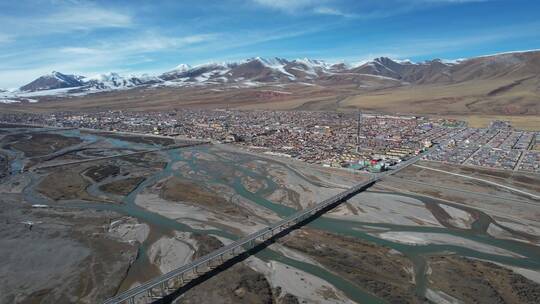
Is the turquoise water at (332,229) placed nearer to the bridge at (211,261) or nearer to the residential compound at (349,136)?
the bridge at (211,261)

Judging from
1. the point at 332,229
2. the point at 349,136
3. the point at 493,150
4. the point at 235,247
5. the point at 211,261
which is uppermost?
the point at 349,136

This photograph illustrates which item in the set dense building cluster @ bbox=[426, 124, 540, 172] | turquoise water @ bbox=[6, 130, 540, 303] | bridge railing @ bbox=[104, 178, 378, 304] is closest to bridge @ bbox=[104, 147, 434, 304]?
bridge railing @ bbox=[104, 178, 378, 304]

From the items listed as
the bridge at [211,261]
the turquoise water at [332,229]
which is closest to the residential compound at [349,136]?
the turquoise water at [332,229]

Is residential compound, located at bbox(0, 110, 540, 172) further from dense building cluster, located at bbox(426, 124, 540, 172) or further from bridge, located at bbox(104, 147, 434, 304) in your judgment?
bridge, located at bbox(104, 147, 434, 304)

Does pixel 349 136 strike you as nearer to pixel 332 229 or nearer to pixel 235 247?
pixel 332 229

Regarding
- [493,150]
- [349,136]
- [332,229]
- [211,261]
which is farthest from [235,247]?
[349,136]

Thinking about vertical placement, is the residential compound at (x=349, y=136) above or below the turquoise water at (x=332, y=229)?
above
